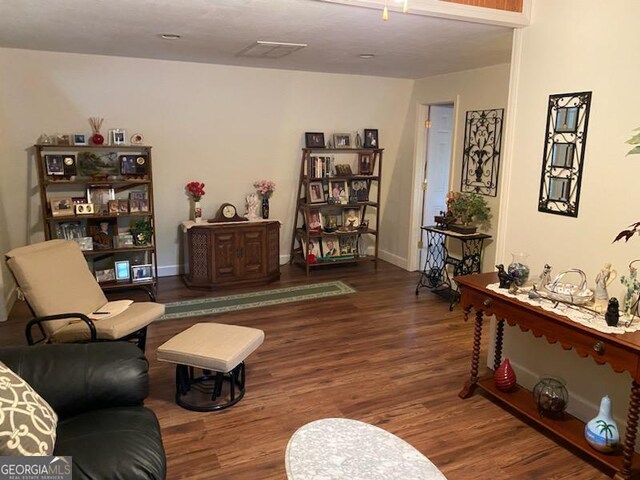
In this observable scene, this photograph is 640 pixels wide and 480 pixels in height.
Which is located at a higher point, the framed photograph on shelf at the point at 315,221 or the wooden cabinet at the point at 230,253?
the framed photograph on shelf at the point at 315,221

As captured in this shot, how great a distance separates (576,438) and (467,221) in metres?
2.56

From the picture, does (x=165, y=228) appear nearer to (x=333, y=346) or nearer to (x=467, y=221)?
(x=333, y=346)

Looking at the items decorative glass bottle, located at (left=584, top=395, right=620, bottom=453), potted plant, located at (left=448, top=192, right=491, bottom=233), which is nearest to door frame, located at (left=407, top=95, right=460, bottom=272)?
potted plant, located at (left=448, top=192, right=491, bottom=233)

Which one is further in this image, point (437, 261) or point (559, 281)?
point (437, 261)

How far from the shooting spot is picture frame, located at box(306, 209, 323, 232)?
5.83 meters

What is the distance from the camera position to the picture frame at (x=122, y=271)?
15.8ft

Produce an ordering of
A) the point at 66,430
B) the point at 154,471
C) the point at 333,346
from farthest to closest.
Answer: the point at 333,346
the point at 66,430
the point at 154,471

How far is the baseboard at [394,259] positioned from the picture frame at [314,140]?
1739 millimetres

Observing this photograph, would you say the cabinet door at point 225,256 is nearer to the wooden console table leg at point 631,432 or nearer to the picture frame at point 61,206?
the picture frame at point 61,206

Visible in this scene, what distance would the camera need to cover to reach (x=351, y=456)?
5.90 feet

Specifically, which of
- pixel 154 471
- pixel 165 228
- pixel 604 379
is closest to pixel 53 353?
pixel 154 471

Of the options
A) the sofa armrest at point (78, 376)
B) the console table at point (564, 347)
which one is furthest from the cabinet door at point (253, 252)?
the sofa armrest at point (78, 376)

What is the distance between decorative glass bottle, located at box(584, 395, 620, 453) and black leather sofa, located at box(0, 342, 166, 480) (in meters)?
2.07

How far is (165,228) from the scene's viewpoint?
537 centimetres
